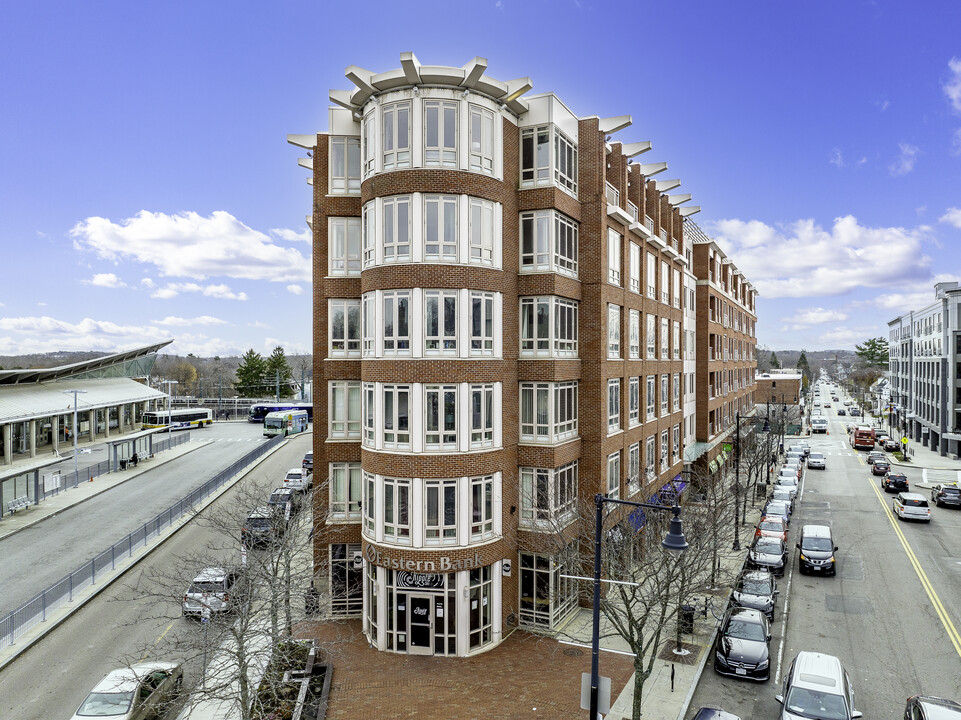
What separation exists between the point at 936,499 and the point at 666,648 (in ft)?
111

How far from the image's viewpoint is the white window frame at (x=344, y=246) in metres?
22.3

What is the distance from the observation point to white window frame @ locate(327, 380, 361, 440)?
22.2 m

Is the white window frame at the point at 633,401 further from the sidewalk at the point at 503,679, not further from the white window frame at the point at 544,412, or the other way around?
the sidewalk at the point at 503,679

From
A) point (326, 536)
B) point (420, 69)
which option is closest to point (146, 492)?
point (326, 536)

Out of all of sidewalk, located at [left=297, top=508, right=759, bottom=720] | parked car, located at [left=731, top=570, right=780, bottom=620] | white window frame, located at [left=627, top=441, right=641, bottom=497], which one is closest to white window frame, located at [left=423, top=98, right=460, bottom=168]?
sidewalk, located at [left=297, top=508, right=759, bottom=720]

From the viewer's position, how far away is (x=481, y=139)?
19.3 m

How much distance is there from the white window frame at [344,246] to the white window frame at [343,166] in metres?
1.13

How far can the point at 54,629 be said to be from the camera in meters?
20.7

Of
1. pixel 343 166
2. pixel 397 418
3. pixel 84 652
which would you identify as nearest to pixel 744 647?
pixel 397 418

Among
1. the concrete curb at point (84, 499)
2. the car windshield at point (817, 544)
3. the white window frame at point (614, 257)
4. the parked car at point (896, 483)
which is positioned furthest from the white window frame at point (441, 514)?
the parked car at point (896, 483)

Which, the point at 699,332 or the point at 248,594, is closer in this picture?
the point at 248,594

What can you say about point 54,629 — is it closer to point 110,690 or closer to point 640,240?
point 110,690

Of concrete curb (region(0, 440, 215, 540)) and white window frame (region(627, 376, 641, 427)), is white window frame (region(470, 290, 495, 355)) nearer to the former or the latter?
white window frame (region(627, 376, 641, 427))

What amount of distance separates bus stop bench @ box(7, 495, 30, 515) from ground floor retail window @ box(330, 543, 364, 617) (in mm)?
26477
